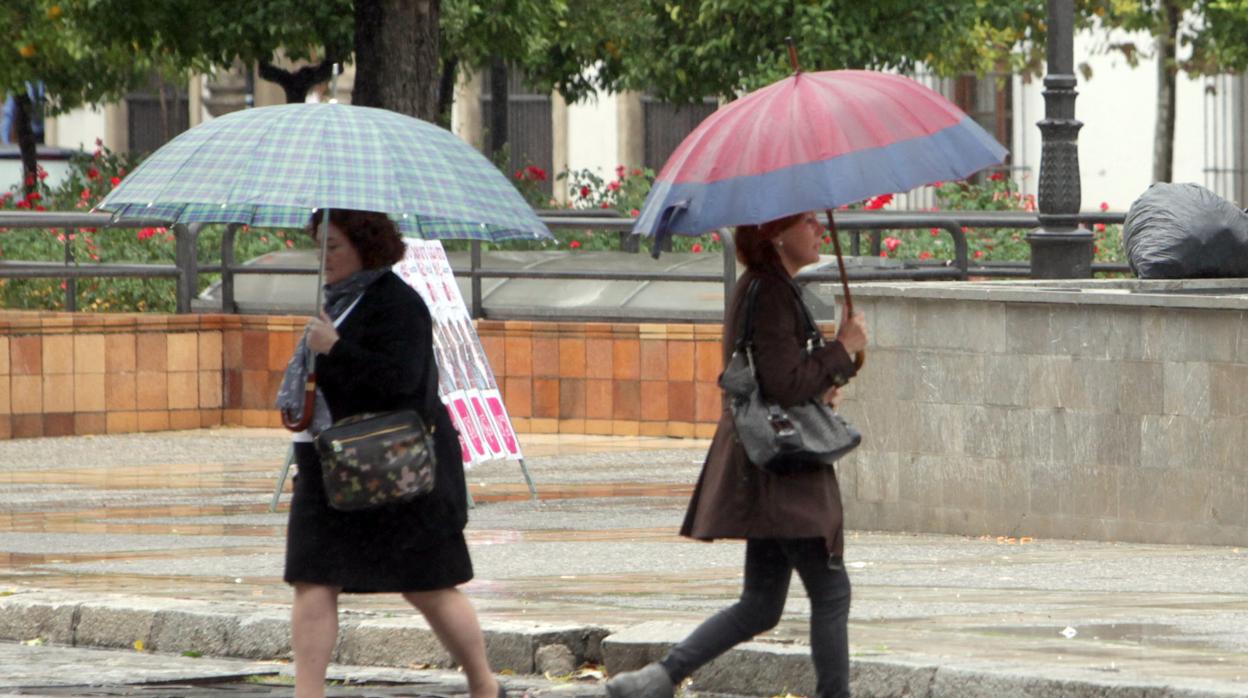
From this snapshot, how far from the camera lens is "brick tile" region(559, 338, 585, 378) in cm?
1591

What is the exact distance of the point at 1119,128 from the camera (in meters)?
36.9

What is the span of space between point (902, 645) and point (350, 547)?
5.77 ft

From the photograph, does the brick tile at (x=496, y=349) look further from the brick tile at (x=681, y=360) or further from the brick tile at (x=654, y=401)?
the brick tile at (x=681, y=360)

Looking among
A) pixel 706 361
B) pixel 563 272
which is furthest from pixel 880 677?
pixel 563 272

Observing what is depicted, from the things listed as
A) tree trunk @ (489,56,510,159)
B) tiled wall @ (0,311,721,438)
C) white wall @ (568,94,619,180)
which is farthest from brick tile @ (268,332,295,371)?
white wall @ (568,94,619,180)

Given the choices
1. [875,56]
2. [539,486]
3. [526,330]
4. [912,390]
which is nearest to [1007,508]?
[912,390]

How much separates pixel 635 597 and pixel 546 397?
23.3 feet

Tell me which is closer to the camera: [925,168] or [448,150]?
[925,168]

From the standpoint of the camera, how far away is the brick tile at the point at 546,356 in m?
16.0

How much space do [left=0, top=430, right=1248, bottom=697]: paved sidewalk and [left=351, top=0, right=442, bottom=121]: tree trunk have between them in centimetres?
Answer: 358

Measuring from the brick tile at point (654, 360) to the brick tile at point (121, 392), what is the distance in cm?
320

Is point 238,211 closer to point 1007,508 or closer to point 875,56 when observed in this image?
point 1007,508

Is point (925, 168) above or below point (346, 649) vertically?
above

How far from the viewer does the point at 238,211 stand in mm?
7586
